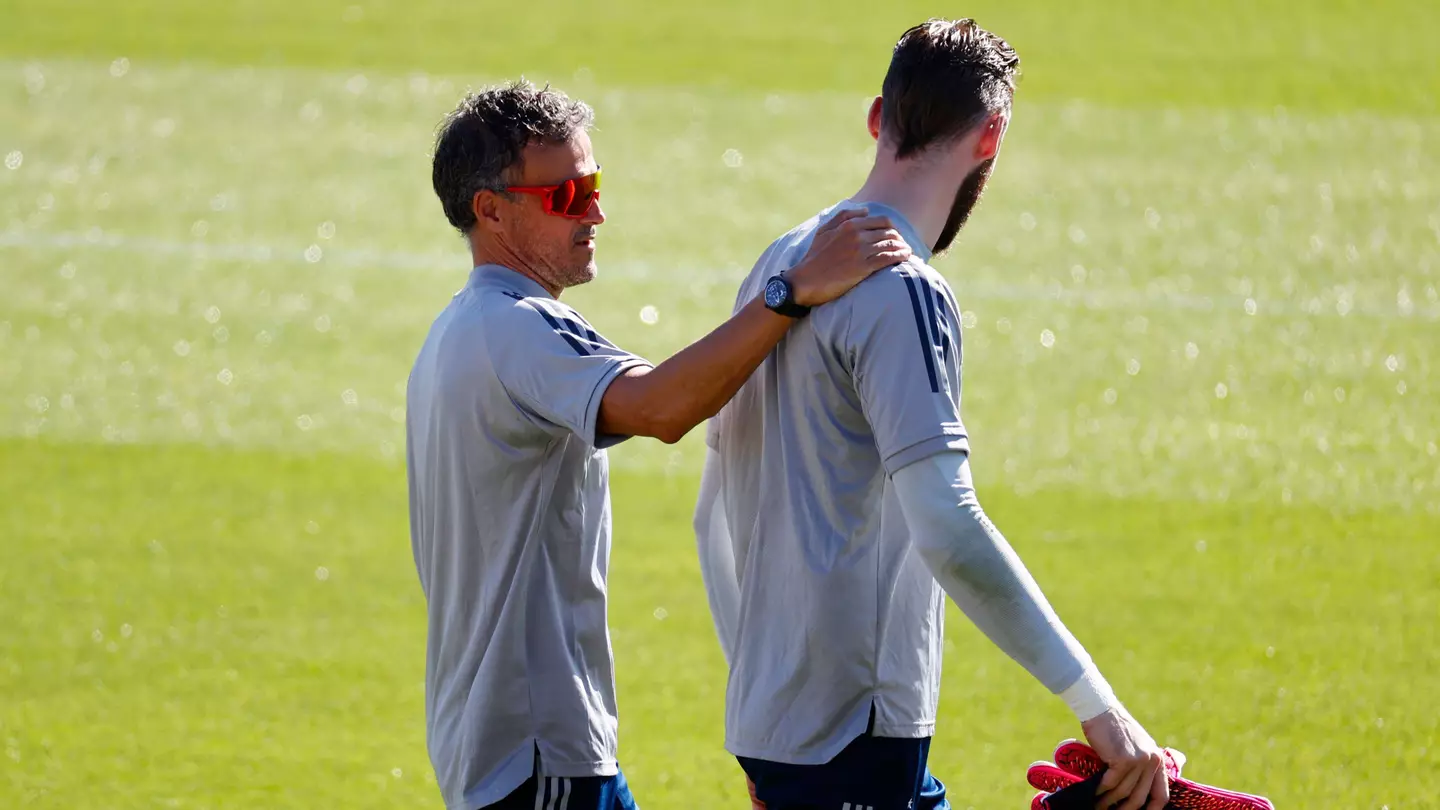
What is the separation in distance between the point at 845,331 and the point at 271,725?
3.75 metres

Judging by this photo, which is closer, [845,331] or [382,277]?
[845,331]

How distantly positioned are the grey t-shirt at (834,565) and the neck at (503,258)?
708 mm

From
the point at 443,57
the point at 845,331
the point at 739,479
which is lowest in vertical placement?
the point at 739,479

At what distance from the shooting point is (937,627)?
11.0 ft

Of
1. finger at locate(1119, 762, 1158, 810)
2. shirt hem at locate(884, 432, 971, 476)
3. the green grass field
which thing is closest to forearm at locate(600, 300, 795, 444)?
shirt hem at locate(884, 432, 971, 476)

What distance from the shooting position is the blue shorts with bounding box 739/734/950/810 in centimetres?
323

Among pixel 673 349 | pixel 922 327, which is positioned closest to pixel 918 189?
pixel 922 327

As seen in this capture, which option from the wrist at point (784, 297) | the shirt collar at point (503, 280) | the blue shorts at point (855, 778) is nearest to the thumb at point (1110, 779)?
the blue shorts at point (855, 778)

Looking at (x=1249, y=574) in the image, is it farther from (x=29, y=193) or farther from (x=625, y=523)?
(x=29, y=193)

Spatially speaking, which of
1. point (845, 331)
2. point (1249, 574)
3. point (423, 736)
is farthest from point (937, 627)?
point (1249, 574)

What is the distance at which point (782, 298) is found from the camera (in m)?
3.22

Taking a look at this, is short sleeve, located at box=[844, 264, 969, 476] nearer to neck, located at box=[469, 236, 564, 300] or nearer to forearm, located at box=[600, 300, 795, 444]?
forearm, located at box=[600, 300, 795, 444]

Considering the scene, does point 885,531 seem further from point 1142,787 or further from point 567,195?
point 567,195

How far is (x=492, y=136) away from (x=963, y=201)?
1.04 metres
